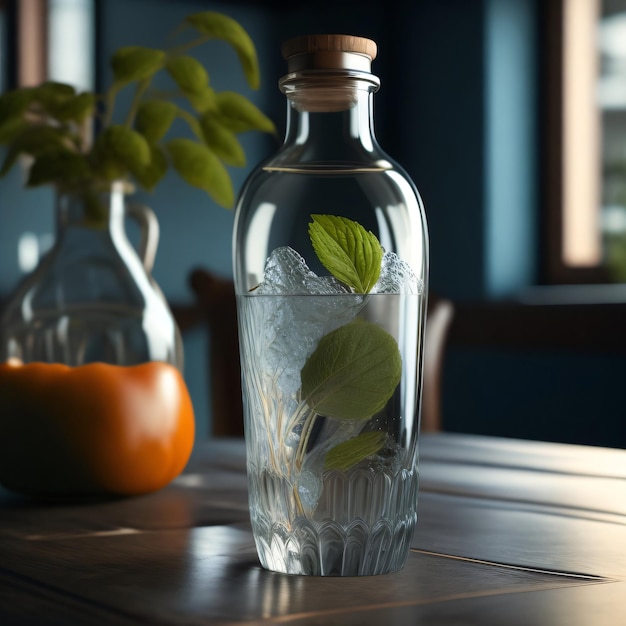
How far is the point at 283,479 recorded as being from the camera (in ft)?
1.67

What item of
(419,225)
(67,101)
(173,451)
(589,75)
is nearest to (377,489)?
(419,225)

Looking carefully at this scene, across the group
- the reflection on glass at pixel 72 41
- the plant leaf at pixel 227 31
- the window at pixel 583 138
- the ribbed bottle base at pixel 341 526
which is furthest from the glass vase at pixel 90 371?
the reflection on glass at pixel 72 41

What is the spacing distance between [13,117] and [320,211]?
32 centimetres

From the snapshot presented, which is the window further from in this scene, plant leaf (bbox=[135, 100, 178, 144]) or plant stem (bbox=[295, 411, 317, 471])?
plant stem (bbox=[295, 411, 317, 471])

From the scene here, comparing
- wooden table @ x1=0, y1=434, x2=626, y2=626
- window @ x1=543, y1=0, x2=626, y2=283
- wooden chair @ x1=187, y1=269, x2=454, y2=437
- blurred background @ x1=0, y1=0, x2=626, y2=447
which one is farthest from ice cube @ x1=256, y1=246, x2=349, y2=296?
window @ x1=543, y1=0, x2=626, y2=283

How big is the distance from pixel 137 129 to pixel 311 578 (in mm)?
393

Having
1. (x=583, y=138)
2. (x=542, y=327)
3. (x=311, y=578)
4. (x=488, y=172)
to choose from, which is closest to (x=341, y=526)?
(x=311, y=578)

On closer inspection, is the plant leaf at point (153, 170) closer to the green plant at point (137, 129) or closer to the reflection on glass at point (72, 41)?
the green plant at point (137, 129)

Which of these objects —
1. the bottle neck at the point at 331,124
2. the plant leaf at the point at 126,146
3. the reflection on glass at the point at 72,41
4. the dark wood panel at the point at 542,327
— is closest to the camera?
the bottle neck at the point at 331,124

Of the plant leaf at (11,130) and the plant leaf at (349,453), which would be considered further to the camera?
the plant leaf at (11,130)

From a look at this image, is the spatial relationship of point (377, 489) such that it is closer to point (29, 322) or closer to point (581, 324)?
point (29, 322)

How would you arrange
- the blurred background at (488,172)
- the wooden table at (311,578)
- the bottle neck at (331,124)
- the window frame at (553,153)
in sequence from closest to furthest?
1. the wooden table at (311,578)
2. the bottle neck at (331,124)
3. the blurred background at (488,172)
4. the window frame at (553,153)

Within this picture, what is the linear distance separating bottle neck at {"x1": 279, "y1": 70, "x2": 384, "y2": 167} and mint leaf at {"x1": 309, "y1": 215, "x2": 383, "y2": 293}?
4cm

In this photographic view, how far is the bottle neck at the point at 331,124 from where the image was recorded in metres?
0.54
